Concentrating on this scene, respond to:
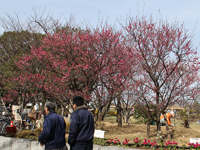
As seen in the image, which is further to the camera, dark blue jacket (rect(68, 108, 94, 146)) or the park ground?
the park ground

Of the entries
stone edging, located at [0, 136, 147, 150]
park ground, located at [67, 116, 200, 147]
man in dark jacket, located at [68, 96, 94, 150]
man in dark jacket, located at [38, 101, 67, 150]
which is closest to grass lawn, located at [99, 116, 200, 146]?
park ground, located at [67, 116, 200, 147]

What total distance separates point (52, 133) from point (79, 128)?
19.7 inches

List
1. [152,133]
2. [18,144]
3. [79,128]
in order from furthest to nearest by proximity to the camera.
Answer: [152,133]
[18,144]
[79,128]

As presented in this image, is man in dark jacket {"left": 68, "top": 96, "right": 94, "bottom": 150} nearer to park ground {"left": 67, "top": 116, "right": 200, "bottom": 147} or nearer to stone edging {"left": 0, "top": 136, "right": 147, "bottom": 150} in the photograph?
stone edging {"left": 0, "top": 136, "right": 147, "bottom": 150}

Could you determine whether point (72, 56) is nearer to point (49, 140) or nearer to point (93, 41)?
point (93, 41)

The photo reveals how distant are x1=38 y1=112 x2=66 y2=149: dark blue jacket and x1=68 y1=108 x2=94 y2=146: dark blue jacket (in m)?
0.23

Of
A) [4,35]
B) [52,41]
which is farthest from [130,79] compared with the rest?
[4,35]

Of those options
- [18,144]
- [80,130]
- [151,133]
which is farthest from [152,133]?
[80,130]

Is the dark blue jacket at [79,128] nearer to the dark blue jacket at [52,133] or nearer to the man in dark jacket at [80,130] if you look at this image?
the man in dark jacket at [80,130]

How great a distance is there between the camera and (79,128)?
4.28 metres

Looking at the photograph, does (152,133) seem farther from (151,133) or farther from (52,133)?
(52,133)

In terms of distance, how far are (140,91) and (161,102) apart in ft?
3.81

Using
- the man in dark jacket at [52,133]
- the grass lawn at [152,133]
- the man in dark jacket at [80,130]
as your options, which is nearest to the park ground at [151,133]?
the grass lawn at [152,133]

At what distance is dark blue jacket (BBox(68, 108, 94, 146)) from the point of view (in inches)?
166
